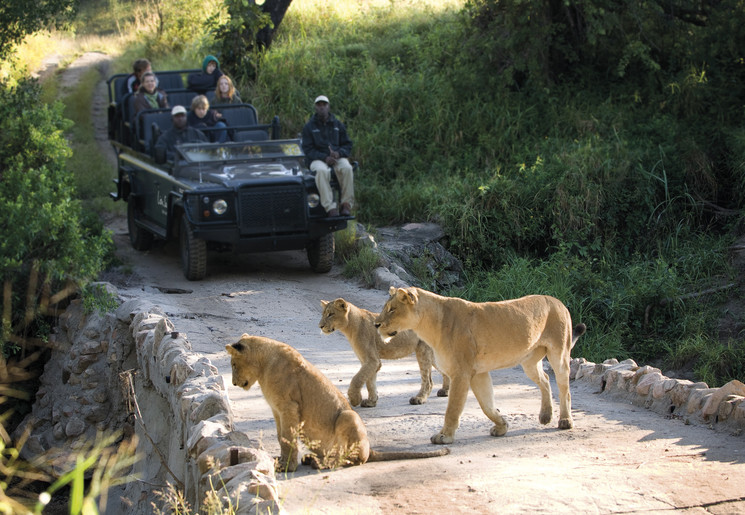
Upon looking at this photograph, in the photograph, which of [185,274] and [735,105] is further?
[735,105]

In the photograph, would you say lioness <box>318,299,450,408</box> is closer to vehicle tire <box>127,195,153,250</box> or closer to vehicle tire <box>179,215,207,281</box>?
vehicle tire <box>179,215,207,281</box>

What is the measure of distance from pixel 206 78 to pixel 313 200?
4.32 metres

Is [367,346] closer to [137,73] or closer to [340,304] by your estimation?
[340,304]

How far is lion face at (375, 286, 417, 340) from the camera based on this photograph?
18.8 feet

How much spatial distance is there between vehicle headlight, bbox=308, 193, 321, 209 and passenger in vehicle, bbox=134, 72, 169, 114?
344 cm

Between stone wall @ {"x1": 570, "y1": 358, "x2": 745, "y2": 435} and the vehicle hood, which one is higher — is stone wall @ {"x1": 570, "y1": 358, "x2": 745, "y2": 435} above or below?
below

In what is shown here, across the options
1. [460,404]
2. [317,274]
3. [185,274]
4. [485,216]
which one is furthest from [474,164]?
[460,404]

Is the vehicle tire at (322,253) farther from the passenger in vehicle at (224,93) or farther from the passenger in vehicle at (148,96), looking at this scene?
the passenger in vehicle at (148,96)

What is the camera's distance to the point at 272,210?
10.8m

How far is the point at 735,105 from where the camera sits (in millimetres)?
14984

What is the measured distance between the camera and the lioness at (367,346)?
21.9 feet

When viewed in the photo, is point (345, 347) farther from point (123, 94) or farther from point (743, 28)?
point (743, 28)

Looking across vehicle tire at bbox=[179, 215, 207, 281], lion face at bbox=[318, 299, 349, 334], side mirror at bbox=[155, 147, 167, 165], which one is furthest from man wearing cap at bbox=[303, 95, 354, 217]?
lion face at bbox=[318, 299, 349, 334]

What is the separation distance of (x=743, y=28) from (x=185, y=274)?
9787mm
